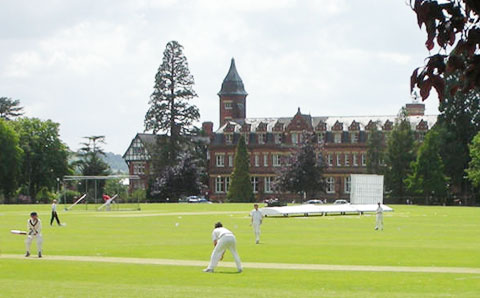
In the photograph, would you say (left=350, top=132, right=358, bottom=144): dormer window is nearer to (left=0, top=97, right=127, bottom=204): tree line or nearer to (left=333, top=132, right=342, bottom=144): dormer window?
(left=333, top=132, right=342, bottom=144): dormer window

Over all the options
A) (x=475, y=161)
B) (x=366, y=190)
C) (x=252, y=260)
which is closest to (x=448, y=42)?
(x=252, y=260)

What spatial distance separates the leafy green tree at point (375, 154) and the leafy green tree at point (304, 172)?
20.7 feet

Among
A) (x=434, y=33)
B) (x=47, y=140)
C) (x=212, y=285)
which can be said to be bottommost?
(x=212, y=285)

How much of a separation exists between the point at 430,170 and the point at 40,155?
166ft

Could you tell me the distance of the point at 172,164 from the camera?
12838 centimetres

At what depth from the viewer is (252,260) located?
100 ft

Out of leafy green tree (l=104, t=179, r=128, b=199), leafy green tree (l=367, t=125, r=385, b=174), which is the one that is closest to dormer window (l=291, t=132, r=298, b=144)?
leafy green tree (l=367, t=125, r=385, b=174)

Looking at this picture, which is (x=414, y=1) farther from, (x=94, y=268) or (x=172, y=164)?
(x=172, y=164)

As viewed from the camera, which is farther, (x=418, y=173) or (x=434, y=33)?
(x=418, y=173)

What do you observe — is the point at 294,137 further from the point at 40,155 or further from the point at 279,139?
the point at 40,155

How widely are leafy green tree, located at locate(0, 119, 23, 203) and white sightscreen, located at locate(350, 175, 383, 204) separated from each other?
149 ft

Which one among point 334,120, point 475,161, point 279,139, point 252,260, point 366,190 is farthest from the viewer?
point 279,139

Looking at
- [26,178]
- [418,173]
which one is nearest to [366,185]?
[418,173]

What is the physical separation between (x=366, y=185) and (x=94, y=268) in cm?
6402
